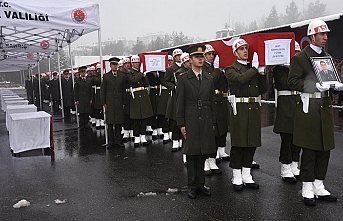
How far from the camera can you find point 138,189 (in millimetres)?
5043

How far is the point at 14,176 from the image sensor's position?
5992 millimetres

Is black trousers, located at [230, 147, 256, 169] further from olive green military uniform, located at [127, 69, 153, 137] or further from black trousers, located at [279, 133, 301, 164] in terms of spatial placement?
olive green military uniform, located at [127, 69, 153, 137]

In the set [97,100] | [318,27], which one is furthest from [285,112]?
[97,100]

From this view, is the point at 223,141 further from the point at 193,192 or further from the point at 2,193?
the point at 2,193

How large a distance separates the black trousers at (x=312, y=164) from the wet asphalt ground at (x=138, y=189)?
35cm

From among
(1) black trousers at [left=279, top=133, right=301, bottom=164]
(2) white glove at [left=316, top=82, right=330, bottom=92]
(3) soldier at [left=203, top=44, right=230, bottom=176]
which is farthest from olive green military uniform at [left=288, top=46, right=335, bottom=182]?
(3) soldier at [left=203, top=44, right=230, bottom=176]

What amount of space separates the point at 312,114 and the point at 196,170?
65.7 inches

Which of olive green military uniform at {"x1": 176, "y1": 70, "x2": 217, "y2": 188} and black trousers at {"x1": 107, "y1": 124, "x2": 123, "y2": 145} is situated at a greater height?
olive green military uniform at {"x1": 176, "y1": 70, "x2": 217, "y2": 188}

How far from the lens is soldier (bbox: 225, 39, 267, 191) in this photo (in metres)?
4.71

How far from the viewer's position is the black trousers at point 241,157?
15.9 feet

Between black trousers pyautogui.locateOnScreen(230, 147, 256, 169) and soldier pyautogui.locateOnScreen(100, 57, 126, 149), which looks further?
soldier pyautogui.locateOnScreen(100, 57, 126, 149)

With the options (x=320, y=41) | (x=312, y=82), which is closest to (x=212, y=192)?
(x=312, y=82)

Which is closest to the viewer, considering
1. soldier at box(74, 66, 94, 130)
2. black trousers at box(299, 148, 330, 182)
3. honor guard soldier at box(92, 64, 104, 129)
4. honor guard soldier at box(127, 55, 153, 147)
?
black trousers at box(299, 148, 330, 182)

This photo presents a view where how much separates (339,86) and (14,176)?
5.32 m
